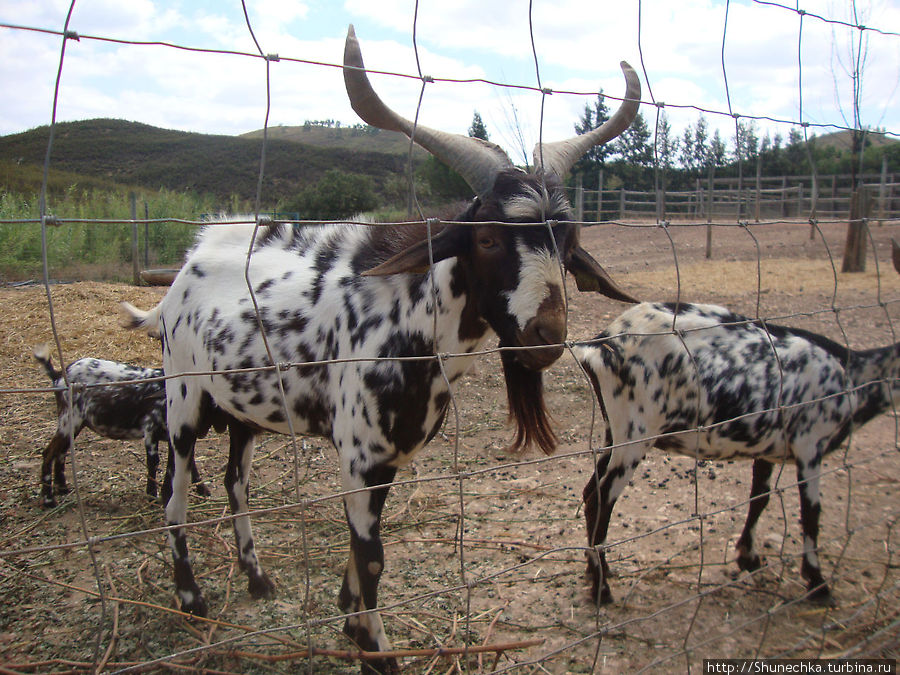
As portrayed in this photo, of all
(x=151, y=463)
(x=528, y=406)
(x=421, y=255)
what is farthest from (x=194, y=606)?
(x=421, y=255)

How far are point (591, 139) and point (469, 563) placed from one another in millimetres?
2302

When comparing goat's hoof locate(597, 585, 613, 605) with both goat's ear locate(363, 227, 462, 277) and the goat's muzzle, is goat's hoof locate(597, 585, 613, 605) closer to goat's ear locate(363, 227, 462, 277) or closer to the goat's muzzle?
the goat's muzzle

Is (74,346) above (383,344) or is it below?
below

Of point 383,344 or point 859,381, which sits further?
point 859,381

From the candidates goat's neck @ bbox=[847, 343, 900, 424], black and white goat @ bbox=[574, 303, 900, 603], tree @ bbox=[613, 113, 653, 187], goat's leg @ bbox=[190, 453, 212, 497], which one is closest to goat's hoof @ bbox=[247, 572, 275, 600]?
goat's leg @ bbox=[190, 453, 212, 497]

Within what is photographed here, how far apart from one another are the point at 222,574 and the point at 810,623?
9.64 ft

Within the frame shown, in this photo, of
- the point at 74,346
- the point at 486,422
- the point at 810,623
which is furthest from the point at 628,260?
the point at 810,623

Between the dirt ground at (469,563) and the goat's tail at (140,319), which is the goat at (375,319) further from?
the goat's tail at (140,319)

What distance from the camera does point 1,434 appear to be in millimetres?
5305

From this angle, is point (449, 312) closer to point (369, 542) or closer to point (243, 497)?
point (369, 542)

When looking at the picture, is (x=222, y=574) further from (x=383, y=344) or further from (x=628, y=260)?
(x=628, y=260)

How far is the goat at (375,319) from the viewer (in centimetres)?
224

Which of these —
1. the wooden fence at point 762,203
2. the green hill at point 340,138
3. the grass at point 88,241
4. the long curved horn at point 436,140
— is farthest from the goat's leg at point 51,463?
the green hill at point 340,138

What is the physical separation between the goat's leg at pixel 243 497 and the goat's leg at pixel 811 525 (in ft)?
8.84
